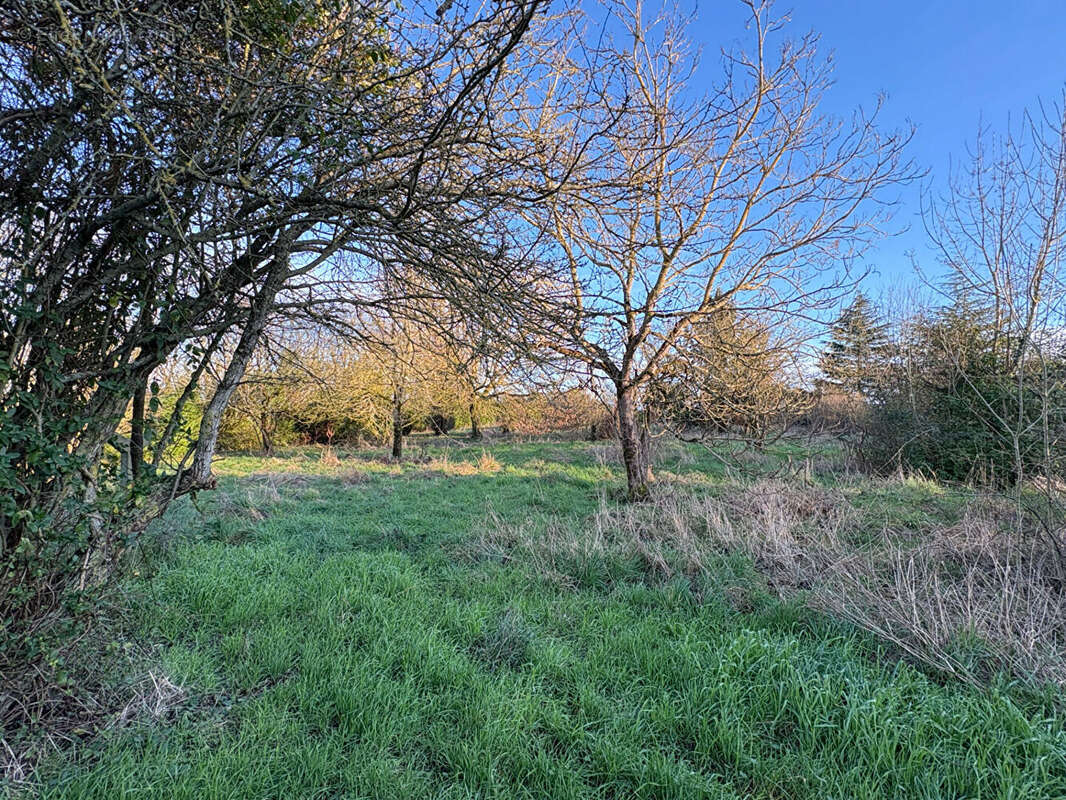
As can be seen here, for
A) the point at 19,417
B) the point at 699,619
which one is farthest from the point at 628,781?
the point at 19,417

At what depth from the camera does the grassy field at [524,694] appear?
1942 millimetres

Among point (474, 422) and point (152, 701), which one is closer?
point (152, 701)

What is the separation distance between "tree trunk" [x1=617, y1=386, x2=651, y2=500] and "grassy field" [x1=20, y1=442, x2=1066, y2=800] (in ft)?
9.96

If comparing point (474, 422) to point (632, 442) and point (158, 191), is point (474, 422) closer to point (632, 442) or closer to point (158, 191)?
point (632, 442)

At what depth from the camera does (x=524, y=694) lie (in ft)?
8.16

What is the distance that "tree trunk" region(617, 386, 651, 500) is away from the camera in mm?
7469

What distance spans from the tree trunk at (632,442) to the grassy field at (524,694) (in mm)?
3037

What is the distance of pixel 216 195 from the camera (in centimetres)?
216

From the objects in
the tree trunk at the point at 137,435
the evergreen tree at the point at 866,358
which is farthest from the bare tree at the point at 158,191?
the evergreen tree at the point at 866,358

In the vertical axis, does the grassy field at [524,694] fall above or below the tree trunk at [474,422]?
below

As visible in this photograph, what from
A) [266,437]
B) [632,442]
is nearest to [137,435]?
[632,442]

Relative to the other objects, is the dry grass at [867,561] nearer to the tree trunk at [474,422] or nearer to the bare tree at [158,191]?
the bare tree at [158,191]

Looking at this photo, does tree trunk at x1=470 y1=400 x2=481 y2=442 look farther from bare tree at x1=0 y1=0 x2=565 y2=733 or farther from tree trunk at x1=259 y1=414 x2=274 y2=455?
bare tree at x1=0 y1=0 x2=565 y2=733

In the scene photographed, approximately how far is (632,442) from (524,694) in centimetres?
555
